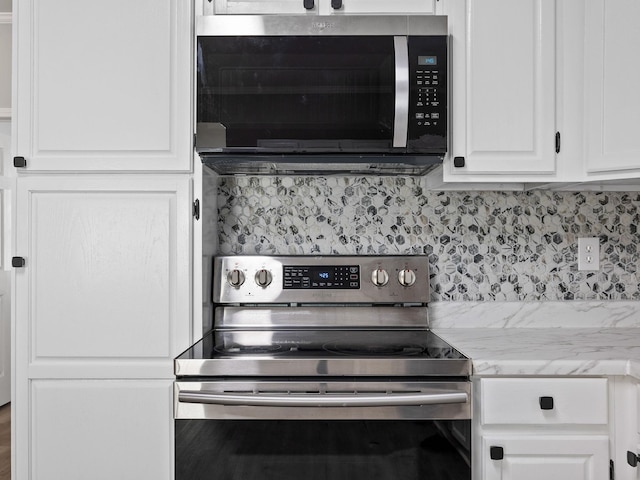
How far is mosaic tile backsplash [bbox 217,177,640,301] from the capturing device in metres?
2.03

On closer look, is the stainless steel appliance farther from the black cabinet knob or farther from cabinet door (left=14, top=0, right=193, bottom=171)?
cabinet door (left=14, top=0, right=193, bottom=171)

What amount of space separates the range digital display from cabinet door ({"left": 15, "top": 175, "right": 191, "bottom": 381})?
0.41 meters

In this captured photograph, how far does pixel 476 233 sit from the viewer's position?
2.04 metres

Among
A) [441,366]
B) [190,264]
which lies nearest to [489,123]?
[441,366]

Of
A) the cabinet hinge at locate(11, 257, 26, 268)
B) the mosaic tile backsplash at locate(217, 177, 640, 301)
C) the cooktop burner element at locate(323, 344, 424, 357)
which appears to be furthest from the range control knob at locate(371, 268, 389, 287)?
the cabinet hinge at locate(11, 257, 26, 268)

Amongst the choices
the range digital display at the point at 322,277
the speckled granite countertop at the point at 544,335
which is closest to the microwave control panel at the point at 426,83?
the range digital display at the point at 322,277

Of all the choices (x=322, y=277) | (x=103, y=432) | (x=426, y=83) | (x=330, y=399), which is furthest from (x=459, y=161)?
(x=103, y=432)

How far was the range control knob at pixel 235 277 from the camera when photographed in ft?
6.31

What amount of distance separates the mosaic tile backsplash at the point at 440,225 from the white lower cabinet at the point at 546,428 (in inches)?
24.8

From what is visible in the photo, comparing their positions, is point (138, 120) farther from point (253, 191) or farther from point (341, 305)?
point (341, 305)

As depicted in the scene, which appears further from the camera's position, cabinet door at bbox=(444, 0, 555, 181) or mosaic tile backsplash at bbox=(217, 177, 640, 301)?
mosaic tile backsplash at bbox=(217, 177, 640, 301)

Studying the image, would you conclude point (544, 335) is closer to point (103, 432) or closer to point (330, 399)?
point (330, 399)

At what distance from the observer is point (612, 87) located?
5.36 feet

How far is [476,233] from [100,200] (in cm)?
132
